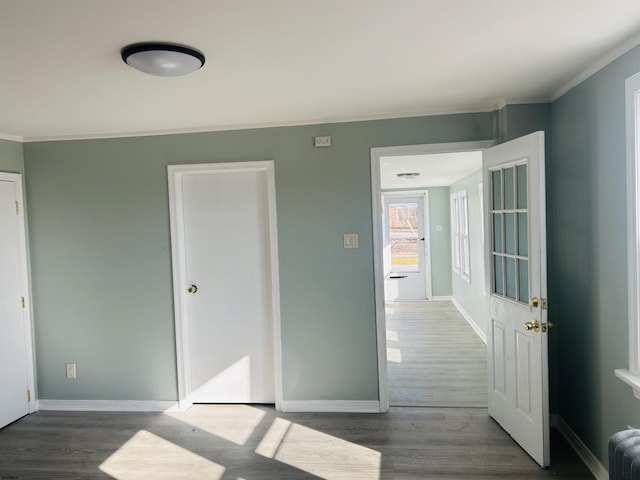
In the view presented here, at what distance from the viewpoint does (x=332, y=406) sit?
137 inches

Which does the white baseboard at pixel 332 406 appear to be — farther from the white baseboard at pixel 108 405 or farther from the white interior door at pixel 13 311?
the white interior door at pixel 13 311

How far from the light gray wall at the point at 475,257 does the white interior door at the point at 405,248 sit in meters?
1.58

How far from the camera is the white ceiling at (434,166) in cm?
475

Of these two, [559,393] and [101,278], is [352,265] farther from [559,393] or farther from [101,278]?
[101,278]

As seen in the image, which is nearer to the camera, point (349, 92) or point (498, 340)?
point (349, 92)

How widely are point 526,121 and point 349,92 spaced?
4.18 feet

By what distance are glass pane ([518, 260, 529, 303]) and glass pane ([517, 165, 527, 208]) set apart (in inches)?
14.0

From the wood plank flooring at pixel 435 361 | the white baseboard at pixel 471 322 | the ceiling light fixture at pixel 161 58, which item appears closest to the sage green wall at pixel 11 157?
the ceiling light fixture at pixel 161 58

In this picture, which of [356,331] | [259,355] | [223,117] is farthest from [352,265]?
[223,117]

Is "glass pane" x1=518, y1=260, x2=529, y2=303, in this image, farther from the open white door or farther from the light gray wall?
the light gray wall

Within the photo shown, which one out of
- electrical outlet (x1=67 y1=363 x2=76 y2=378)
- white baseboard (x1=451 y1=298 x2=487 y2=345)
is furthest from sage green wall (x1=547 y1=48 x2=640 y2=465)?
electrical outlet (x1=67 y1=363 x2=76 y2=378)

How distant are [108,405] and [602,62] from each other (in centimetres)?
417

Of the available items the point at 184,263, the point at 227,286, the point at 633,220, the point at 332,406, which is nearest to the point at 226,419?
the point at 332,406

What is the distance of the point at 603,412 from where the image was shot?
2455mm
